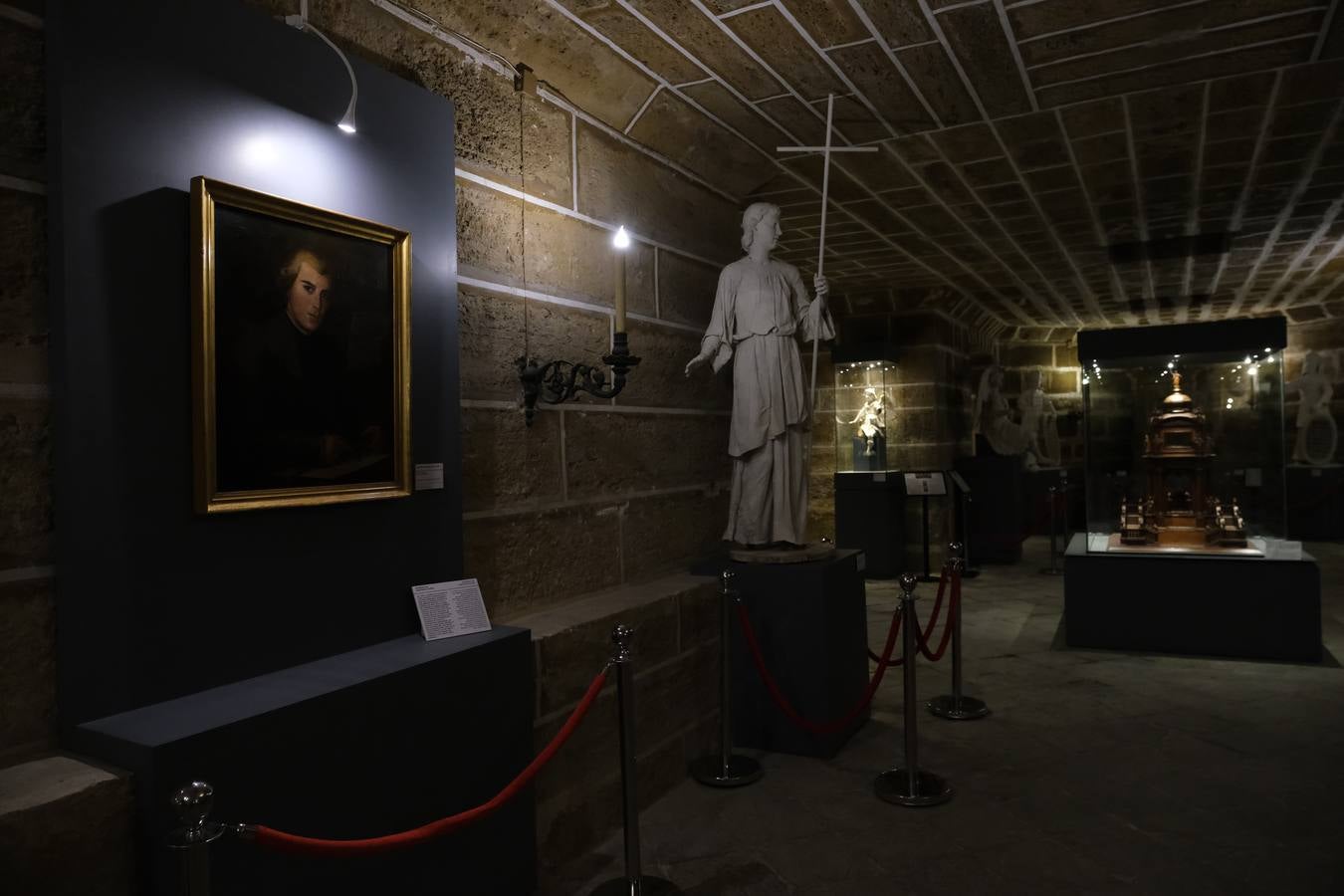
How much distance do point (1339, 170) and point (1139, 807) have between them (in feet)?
14.3

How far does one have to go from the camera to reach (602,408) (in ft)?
12.4

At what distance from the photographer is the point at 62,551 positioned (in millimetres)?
1859

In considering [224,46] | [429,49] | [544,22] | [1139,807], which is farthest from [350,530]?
[1139,807]

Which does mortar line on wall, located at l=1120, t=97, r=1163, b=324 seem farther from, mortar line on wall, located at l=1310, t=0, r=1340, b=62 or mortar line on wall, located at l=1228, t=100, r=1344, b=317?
mortar line on wall, located at l=1228, t=100, r=1344, b=317

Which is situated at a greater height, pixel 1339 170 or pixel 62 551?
pixel 1339 170

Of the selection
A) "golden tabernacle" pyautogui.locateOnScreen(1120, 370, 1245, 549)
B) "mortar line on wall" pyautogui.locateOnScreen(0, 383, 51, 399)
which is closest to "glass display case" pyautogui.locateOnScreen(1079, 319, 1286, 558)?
"golden tabernacle" pyautogui.locateOnScreen(1120, 370, 1245, 549)

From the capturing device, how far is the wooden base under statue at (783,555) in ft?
13.3

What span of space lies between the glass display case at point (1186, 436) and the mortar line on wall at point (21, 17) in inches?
251

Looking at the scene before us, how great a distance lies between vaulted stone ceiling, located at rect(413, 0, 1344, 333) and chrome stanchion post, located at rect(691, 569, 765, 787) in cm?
214

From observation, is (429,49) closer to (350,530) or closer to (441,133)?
(441,133)

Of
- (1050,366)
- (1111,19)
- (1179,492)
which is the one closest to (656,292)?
(1111,19)

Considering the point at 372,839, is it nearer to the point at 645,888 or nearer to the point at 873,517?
the point at 645,888

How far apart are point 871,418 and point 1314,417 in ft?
23.5

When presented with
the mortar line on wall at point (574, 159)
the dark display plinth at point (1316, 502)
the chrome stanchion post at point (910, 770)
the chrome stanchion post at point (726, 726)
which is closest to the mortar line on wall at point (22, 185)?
the mortar line on wall at point (574, 159)
